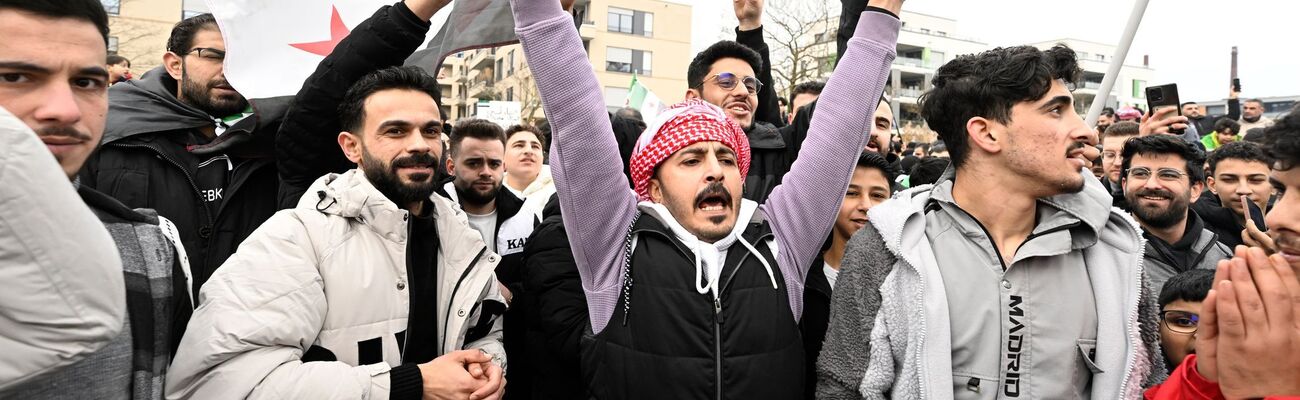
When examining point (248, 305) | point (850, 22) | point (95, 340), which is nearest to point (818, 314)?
point (850, 22)

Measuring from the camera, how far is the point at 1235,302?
1.68 meters

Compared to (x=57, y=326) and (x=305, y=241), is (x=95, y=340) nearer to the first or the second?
(x=57, y=326)

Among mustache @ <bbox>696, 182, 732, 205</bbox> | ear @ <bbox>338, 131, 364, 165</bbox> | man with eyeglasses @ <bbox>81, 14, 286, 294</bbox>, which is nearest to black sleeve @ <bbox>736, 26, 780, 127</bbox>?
mustache @ <bbox>696, 182, 732, 205</bbox>

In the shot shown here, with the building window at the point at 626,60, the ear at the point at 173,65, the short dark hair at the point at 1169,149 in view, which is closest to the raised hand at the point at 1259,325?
the short dark hair at the point at 1169,149

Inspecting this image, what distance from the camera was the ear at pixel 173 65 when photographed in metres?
3.20

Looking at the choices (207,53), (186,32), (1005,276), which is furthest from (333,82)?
(1005,276)

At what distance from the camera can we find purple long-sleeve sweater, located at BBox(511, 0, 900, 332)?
226 centimetres

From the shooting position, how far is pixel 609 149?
2363 millimetres

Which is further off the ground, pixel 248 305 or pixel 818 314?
pixel 248 305

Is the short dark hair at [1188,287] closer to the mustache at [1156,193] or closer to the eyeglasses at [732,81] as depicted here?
the mustache at [1156,193]

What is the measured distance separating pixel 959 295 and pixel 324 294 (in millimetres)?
1868

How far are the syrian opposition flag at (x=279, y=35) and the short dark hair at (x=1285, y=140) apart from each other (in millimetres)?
2906

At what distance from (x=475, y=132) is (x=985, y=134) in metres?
3.11

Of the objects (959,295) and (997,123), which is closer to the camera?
(959,295)
